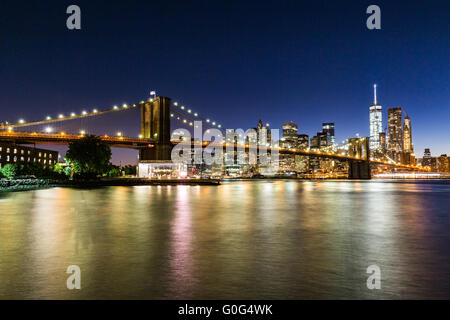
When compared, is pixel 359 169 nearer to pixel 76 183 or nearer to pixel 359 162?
pixel 359 162

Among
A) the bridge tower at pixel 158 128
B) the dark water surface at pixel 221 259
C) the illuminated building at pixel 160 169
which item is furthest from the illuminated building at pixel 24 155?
the dark water surface at pixel 221 259

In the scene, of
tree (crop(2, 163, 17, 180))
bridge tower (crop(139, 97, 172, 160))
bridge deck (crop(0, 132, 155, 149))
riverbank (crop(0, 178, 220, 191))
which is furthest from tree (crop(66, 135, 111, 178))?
bridge tower (crop(139, 97, 172, 160))

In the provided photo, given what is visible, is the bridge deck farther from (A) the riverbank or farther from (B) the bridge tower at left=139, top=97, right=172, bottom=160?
(A) the riverbank

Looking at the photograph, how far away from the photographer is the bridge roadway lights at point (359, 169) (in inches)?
4873

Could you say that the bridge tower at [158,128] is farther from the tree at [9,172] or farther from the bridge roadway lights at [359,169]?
the bridge roadway lights at [359,169]

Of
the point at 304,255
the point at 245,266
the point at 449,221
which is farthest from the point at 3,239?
the point at 449,221

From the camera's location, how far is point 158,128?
80.6 m

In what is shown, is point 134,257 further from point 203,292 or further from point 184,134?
point 184,134

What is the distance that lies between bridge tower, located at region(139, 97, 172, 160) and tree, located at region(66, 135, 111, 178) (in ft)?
52.6

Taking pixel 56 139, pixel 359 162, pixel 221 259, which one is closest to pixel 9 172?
pixel 56 139

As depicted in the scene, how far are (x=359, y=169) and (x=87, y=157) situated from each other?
9669cm

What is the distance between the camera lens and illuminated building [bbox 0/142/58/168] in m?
112

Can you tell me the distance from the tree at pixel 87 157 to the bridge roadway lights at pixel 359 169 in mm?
90218
